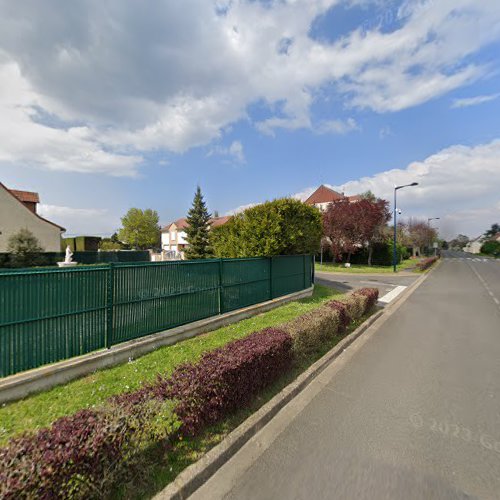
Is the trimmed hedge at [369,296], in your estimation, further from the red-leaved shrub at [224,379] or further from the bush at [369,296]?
the red-leaved shrub at [224,379]

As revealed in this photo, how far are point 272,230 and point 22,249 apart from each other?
71.1 ft

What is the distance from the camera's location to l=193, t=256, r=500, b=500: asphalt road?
8.30 ft

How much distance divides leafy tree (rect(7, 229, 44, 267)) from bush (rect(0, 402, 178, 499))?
24.9m

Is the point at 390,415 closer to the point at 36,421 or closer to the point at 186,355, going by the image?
the point at 186,355

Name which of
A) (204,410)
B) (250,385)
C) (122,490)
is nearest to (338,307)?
(250,385)

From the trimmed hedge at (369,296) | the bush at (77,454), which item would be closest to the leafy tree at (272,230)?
the trimmed hedge at (369,296)

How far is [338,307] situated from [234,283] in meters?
3.04

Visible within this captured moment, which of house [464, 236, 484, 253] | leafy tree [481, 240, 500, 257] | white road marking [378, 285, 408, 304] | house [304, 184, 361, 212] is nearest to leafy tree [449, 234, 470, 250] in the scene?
house [464, 236, 484, 253]

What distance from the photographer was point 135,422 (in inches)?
95.1

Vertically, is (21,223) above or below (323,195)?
below

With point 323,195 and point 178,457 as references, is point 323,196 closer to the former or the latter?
point 323,195

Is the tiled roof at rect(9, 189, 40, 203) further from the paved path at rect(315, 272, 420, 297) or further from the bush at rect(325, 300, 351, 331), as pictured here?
the bush at rect(325, 300, 351, 331)

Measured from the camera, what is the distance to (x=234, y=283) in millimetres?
8352

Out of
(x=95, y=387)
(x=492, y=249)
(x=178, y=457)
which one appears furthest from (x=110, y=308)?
(x=492, y=249)
